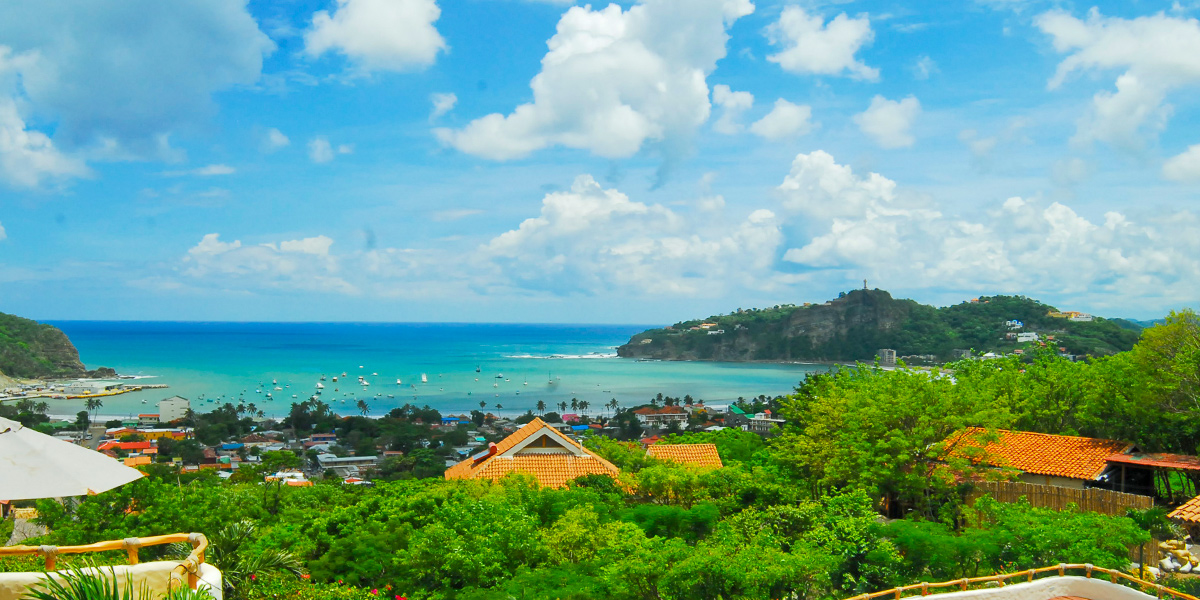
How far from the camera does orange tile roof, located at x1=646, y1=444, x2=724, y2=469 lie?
20.6 metres

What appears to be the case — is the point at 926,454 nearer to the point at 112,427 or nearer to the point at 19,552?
the point at 19,552

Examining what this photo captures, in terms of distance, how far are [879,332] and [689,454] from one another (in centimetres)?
12640

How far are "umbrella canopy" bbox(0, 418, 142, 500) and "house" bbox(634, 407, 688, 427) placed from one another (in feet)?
210

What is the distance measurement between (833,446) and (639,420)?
178ft

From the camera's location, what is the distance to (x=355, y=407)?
9325cm

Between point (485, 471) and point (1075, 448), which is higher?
point (1075, 448)

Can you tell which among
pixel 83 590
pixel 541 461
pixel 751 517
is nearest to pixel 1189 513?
pixel 751 517

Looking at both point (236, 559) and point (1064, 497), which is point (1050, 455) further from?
point (236, 559)

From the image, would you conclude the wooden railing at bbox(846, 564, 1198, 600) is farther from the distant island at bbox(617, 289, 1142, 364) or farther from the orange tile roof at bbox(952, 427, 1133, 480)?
the distant island at bbox(617, 289, 1142, 364)

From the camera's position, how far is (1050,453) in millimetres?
17812

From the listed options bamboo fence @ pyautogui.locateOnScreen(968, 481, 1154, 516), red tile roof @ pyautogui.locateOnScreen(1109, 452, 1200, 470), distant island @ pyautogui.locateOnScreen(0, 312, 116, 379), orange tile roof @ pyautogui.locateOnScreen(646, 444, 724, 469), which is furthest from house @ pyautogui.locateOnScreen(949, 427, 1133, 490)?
distant island @ pyautogui.locateOnScreen(0, 312, 116, 379)

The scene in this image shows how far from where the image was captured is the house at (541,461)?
18781mm

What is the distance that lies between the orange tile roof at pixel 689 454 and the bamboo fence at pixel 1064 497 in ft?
22.6

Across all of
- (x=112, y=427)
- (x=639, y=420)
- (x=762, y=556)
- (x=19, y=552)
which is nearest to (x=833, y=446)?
(x=762, y=556)
